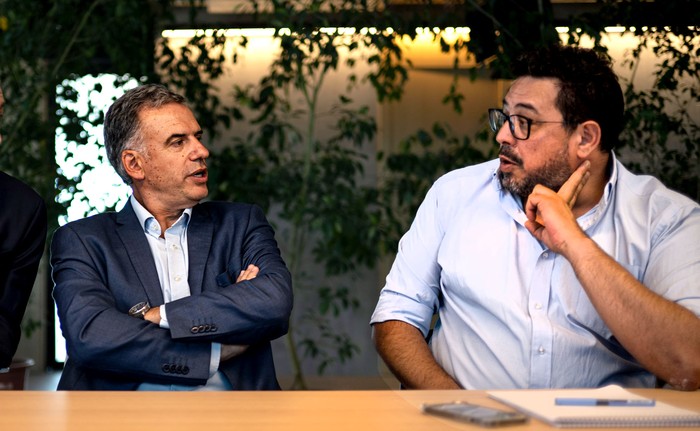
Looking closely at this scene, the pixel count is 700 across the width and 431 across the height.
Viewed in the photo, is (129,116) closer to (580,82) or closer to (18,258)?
(18,258)

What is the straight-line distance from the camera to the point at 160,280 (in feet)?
8.71

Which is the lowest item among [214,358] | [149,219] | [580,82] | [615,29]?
[214,358]

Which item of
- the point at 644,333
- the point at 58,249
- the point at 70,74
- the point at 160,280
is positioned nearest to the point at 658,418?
the point at 644,333

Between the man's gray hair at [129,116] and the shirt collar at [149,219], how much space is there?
0.12m

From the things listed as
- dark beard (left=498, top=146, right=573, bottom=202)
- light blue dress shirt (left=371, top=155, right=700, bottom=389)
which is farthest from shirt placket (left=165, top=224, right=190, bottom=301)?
dark beard (left=498, top=146, right=573, bottom=202)

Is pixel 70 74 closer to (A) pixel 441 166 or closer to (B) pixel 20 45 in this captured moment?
(B) pixel 20 45

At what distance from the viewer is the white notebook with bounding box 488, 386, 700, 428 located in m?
1.56

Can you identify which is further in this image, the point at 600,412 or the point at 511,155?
the point at 511,155

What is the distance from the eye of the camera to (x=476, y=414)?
5.22 ft

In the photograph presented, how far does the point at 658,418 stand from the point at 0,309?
1.85m

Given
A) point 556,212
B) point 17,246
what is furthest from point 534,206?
point 17,246

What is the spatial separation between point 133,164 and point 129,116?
0.49 ft

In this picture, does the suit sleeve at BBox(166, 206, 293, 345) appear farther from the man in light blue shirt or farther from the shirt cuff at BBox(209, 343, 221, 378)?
the man in light blue shirt

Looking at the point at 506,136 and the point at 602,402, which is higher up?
the point at 506,136
